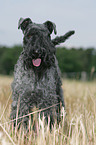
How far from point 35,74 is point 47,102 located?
56cm

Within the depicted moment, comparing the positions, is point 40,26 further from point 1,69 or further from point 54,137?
point 1,69

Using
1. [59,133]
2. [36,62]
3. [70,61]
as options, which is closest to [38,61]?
[36,62]

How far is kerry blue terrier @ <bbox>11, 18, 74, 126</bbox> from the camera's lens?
334cm

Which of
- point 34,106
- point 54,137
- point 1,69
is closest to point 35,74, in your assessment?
point 34,106

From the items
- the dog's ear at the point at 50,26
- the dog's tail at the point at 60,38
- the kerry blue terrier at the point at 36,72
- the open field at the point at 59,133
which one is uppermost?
the dog's ear at the point at 50,26

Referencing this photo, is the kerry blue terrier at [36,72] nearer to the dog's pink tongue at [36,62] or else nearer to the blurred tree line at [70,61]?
the dog's pink tongue at [36,62]

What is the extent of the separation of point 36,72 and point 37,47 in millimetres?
463

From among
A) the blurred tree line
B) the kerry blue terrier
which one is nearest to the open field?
the kerry blue terrier

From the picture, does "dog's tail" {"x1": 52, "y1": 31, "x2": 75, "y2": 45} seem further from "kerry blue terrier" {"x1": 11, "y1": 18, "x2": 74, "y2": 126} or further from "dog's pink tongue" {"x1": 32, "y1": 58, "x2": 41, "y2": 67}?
"dog's pink tongue" {"x1": 32, "y1": 58, "x2": 41, "y2": 67}

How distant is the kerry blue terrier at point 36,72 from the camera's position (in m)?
3.34

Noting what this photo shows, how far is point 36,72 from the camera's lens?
11.6ft

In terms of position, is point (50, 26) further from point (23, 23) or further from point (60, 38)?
point (60, 38)

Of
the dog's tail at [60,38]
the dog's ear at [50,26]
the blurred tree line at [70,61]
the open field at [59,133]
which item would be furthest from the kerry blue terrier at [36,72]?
the blurred tree line at [70,61]

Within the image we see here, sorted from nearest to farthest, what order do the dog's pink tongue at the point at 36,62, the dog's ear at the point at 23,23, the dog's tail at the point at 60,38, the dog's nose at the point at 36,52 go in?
the dog's nose at the point at 36,52, the dog's pink tongue at the point at 36,62, the dog's ear at the point at 23,23, the dog's tail at the point at 60,38
